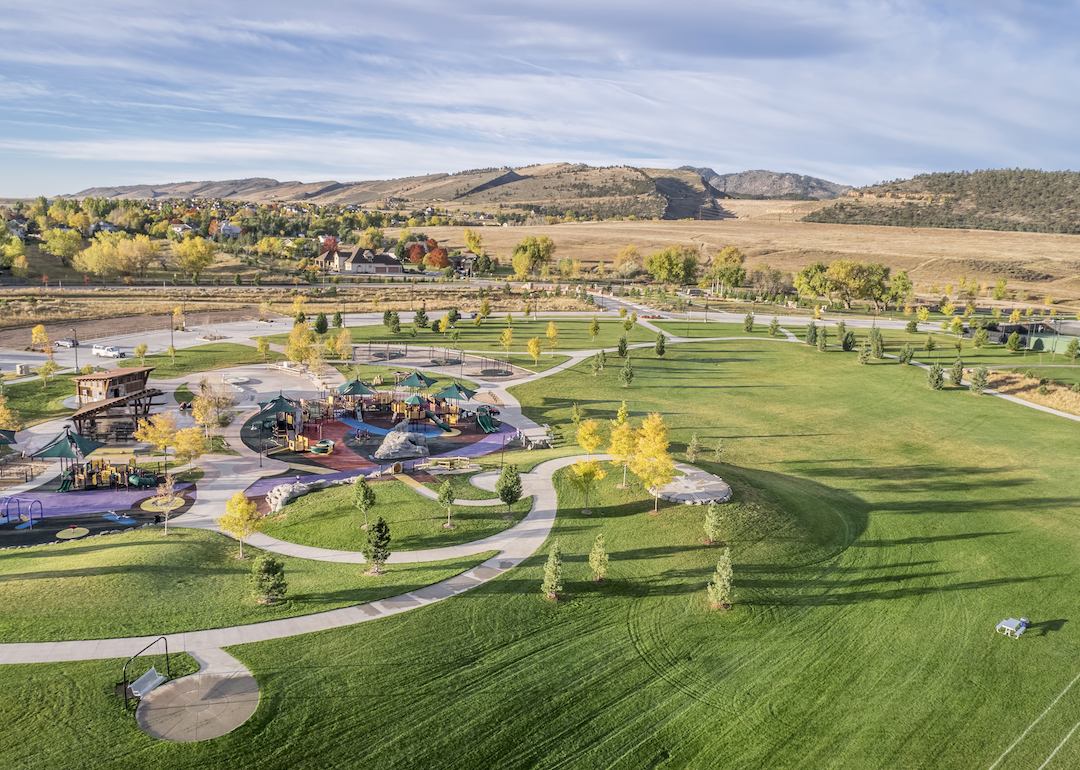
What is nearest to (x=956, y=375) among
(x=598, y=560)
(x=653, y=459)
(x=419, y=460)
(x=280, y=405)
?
(x=653, y=459)

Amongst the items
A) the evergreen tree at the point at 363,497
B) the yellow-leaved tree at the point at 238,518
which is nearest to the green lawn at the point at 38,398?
the yellow-leaved tree at the point at 238,518

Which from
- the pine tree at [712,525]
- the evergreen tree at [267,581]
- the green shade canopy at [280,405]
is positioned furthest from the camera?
the green shade canopy at [280,405]

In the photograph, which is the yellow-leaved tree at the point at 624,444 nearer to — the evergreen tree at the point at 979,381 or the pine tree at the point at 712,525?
the pine tree at the point at 712,525

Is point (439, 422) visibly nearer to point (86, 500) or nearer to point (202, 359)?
point (86, 500)

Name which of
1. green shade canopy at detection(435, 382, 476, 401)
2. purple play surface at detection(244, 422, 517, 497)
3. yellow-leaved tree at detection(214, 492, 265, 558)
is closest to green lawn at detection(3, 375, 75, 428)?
purple play surface at detection(244, 422, 517, 497)

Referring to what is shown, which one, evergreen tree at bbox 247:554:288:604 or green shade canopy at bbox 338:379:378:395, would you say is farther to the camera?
green shade canopy at bbox 338:379:378:395

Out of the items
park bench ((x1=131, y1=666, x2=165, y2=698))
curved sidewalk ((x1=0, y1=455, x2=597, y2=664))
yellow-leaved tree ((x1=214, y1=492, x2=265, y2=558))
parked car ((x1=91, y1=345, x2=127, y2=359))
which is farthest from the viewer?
parked car ((x1=91, y1=345, x2=127, y2=359))

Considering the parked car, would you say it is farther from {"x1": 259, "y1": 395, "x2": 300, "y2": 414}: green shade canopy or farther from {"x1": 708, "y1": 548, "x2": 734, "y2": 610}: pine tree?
{"x1": 708, "y1": 548, "x2": 734, "y2": 610}: pine tree
